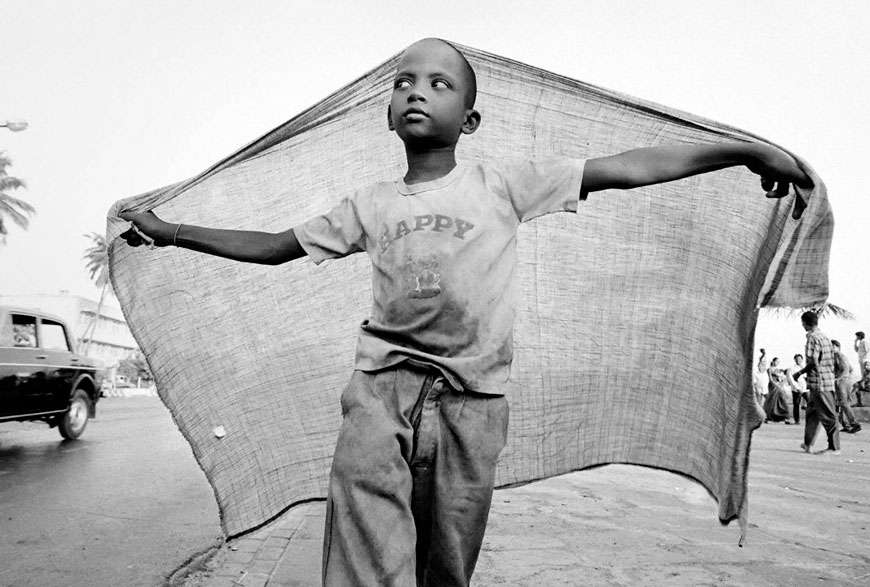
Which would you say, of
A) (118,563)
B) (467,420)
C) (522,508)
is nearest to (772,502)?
(522,508)

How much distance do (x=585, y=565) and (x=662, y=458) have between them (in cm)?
132

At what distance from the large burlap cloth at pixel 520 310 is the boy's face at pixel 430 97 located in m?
0.77

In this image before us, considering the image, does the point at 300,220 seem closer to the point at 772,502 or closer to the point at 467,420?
Result: the point at 467,420

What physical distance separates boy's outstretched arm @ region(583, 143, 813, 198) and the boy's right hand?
54.5 inches

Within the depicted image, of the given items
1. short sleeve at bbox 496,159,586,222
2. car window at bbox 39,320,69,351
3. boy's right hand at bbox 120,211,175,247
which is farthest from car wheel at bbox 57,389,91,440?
short sleeve at bbox 496,159,586,222

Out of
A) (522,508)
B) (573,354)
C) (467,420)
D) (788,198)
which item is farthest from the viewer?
(522,508)

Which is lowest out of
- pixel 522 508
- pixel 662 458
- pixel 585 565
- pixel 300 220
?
pixel 522 508

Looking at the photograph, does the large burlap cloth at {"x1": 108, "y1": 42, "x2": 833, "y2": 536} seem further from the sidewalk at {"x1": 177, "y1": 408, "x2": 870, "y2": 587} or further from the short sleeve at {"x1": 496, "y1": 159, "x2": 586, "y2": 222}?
the short sleeve at {"x1": 496, "y1": 159, "x2": 586, "y2": 222}

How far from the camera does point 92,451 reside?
33.7 feet

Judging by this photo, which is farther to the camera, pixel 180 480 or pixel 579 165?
pixel 180 480

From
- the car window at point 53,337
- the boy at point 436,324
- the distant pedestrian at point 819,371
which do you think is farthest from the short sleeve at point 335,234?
the car window at point 53,337

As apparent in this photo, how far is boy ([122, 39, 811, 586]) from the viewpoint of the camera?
196 centimetres

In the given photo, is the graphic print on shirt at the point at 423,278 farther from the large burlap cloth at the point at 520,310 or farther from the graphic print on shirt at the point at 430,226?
the large burlap cloth at the point at 520,310

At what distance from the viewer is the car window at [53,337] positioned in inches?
436
